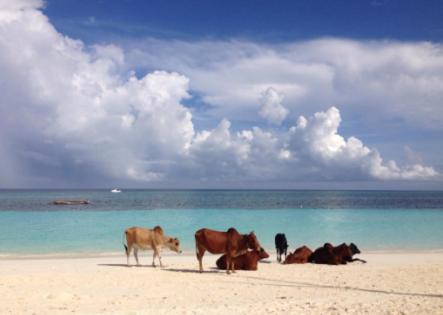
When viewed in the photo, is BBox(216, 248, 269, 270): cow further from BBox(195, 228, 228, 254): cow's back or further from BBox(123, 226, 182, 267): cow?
BBox(123, 226, 182, 267): cow

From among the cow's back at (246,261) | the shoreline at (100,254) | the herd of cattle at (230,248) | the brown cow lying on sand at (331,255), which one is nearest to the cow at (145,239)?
the herd of cattle at (230,248)

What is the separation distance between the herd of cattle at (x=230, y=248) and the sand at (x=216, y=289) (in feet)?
1.61

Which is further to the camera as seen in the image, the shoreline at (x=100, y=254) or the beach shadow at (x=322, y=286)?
the shoreline at (x=100, y=254)

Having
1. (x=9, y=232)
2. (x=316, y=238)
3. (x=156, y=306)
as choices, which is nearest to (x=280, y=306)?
(x=156, y=306)

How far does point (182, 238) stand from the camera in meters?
26.4

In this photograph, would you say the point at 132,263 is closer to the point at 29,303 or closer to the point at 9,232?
the point at 29,303

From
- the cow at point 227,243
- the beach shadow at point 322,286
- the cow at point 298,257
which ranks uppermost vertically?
the cow at point 227,243

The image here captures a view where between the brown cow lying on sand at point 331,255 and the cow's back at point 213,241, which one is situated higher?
the cow's back at point 213,241

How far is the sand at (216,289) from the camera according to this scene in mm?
8898

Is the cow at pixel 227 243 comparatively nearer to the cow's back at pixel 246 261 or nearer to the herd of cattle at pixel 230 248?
the herd of cattle at pixel 230 248

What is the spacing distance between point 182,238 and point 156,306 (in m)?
17.0

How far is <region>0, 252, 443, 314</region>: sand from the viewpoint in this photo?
29.2 feet

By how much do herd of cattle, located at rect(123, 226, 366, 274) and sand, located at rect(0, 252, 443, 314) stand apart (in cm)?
49

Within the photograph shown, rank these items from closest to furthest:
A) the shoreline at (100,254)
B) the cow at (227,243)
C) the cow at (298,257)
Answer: the cow at (227,243) → the cow at (298,257) → the shoreline at (100,254)
